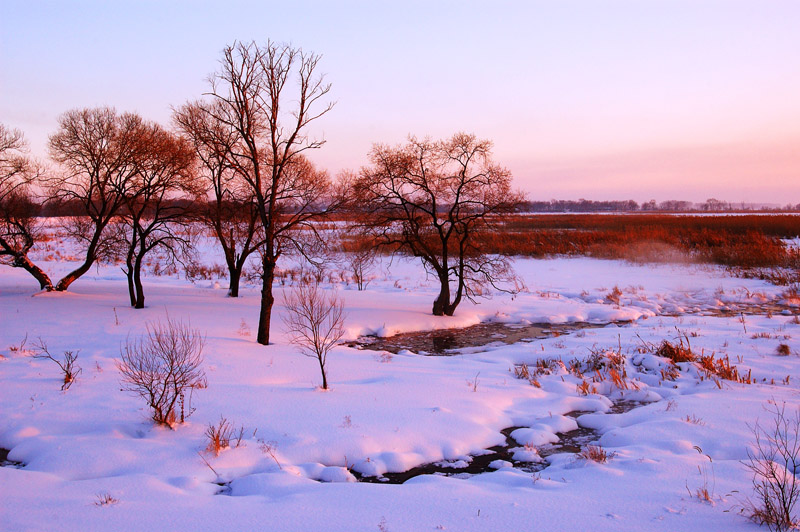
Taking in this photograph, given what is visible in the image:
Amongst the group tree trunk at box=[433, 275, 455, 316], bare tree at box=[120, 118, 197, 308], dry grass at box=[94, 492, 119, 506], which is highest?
bare tree at box=[120, 118, 197, 308]

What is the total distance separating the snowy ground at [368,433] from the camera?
457 cm

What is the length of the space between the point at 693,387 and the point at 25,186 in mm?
21369

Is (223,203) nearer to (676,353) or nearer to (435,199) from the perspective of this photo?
(435,199)

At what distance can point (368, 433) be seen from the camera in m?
7.24

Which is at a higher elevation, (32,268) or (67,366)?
(32,268)

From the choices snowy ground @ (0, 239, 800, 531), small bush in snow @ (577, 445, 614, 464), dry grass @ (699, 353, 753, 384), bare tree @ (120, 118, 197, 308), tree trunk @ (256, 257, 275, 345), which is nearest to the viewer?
snowy ground @ (0, 239, 800, 531)

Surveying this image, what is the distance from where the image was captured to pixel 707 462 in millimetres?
5902

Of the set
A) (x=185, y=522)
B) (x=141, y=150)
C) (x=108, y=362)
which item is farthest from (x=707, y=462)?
(x=141, y=150)

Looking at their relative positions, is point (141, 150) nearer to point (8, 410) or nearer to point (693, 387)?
point (8, 410)

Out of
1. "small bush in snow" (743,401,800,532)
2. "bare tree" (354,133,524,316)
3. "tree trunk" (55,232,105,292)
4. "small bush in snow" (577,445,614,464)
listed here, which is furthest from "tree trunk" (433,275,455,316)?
"tree trunk" (55,232,105,292)

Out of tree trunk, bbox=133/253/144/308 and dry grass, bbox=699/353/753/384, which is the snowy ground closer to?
dry grass, bbox=699/353/753/384

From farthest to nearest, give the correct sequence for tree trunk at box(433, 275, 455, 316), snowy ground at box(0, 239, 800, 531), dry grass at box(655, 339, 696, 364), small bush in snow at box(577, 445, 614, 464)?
1. tree trunk at box(433, 275, 455, 316)
2. dry grass at box(655, 339, 696, 364)
3. small bush in snow at box(577, 445, 614, 464)
4. snowy ground at box(0, 239, 800, 531)

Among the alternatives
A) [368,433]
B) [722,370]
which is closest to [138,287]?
[368,433]

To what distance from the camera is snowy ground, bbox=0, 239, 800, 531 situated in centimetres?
457
